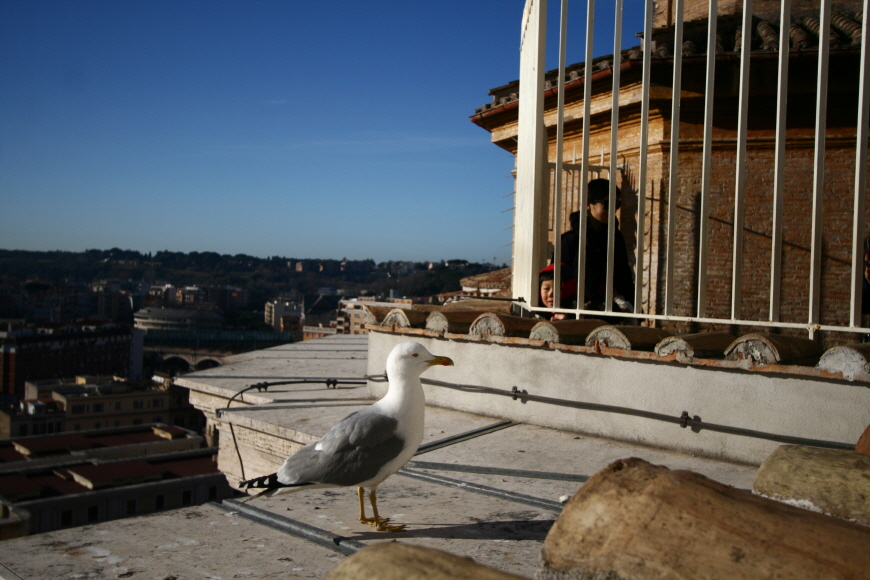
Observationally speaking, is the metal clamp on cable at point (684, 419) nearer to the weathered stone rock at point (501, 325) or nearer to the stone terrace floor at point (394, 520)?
the stone terrace floor at point (394, 520)

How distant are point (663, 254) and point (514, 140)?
11.5 feet

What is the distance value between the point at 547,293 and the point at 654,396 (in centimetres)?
134

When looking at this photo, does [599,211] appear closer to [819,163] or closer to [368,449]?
[819,163]

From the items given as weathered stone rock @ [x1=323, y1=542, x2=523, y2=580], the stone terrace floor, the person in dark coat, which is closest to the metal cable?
the stone terrace floor

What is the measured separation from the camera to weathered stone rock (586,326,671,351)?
156 inches

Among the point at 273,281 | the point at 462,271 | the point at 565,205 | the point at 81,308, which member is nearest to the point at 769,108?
the point at 565,205

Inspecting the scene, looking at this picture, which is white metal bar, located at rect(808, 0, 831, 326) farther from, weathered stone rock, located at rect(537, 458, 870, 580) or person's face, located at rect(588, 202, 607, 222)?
weathered stone rock, located at rect(537, 458, 870, 580)

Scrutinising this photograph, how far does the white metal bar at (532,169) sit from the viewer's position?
4.78m

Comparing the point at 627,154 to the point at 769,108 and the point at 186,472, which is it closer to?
the point at 769,108

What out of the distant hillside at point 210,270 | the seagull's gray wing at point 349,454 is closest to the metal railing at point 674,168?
the seagull's gray wing at point 349,454

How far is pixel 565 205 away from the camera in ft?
27.9

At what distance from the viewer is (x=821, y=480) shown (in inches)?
76.8

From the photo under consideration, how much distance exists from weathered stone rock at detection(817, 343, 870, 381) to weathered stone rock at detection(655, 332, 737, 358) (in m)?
0.55

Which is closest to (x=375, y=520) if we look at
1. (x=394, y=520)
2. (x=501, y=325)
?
(x=394, y=520)
